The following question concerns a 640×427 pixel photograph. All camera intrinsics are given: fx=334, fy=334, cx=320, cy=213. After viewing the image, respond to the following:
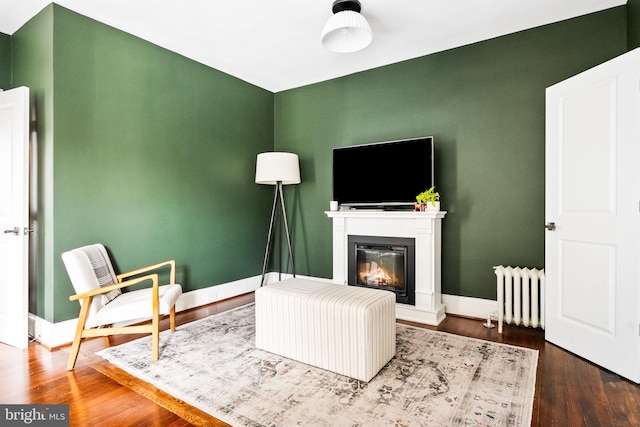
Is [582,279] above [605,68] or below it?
below

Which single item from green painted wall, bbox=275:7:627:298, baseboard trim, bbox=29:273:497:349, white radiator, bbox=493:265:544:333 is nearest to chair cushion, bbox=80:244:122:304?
baseboard trim, bbox=29:273:497:349

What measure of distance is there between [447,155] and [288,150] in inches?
86.5

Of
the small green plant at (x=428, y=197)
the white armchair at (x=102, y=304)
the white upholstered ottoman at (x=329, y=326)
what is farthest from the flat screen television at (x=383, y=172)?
the white armchair at (x=102, y=304)

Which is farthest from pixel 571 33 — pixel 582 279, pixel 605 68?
pixel 582 279

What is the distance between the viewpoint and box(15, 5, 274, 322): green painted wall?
275cm

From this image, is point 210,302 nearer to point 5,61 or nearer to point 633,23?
point 5,61

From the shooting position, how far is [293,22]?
3.00 meters

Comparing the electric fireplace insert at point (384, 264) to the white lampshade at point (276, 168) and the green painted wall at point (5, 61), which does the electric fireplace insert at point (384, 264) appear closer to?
the white lampshade at point (276, 168)

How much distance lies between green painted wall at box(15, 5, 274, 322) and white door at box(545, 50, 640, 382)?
131 inches

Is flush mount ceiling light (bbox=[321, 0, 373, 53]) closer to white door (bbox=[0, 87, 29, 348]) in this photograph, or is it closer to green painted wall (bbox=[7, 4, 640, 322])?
green painted wall (bbox=[7, 4, 640, 322])

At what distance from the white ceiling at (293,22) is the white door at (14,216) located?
35.5 inches

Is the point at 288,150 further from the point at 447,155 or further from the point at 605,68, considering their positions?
the point at 605,68

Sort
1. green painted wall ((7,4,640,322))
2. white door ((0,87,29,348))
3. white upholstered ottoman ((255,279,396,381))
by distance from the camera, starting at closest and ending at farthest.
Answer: white upholstered ottoman ((255,279,396,381))
white door ((0,87,29,348))
green painted wall ((7,4,640,322))

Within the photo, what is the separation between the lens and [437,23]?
301cm
